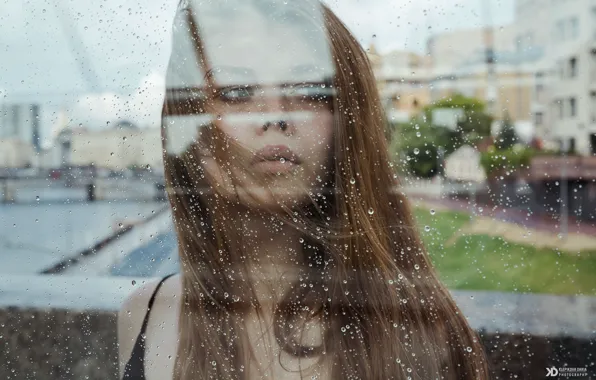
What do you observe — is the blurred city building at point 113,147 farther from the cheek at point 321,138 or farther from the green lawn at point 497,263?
the green lawn at point 497,263

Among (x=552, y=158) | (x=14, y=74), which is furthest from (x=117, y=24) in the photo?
(x=552, y=158)

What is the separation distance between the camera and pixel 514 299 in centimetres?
93

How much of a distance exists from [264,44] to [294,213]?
0.29 m

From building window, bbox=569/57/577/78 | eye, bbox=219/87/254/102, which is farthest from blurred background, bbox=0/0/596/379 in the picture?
eye, bbox=219/87/254/102

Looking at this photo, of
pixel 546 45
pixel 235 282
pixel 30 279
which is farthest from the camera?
pixel 30 279

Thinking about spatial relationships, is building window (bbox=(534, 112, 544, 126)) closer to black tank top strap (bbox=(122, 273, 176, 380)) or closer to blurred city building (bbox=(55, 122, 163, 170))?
blurred city building (bbox=(55, 122, 163, 170))

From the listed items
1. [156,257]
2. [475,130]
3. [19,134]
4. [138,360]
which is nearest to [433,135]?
[475,130]

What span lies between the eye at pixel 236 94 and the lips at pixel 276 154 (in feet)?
0.30

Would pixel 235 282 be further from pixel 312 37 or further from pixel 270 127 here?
pixel 312 37

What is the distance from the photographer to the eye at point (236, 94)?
950mm

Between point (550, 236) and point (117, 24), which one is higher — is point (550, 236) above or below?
below

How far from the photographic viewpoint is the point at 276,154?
96 cm

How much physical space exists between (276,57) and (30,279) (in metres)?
0.67

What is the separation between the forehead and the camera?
0.94 meters
